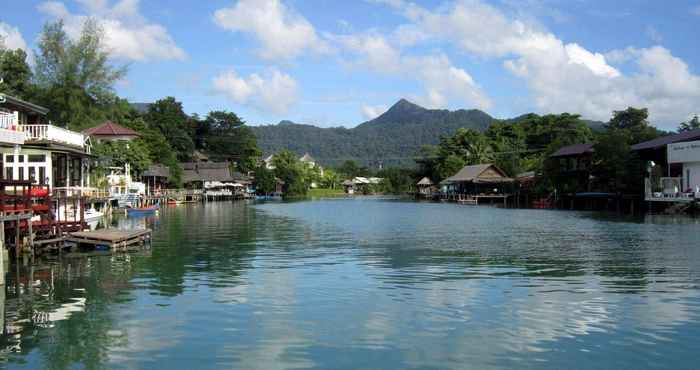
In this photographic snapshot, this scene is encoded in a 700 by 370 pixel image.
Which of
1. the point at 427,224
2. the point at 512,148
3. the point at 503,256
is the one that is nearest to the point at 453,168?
the point at 512,148

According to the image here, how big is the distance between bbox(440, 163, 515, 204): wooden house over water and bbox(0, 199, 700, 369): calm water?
6161 cm

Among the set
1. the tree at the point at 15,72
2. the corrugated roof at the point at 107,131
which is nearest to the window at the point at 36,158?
the corrugated roof at the point at 107,131

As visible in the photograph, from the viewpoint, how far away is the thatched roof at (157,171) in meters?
75.7

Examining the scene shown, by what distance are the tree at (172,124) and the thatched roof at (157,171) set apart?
18.2 metres

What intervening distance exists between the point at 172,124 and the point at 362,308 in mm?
94633

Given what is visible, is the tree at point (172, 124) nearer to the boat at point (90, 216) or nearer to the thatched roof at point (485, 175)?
the thatched roof at point (485, 175)

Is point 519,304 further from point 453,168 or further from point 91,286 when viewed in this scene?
point 453,168

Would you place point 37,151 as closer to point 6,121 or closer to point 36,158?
point 36,158

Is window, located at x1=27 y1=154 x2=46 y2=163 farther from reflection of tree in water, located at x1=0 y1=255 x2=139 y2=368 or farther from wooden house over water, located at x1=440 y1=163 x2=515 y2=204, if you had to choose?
wooden house over water, located at x1=440 y1=163 x2=515 y2=204

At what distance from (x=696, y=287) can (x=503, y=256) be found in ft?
26.3

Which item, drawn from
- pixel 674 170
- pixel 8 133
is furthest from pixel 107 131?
pixel 674 170

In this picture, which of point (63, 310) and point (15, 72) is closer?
point (63, 310)

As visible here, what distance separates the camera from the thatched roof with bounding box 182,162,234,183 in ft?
324

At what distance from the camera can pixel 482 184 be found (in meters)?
94.3
